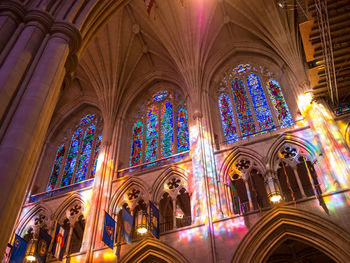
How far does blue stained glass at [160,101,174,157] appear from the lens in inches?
552

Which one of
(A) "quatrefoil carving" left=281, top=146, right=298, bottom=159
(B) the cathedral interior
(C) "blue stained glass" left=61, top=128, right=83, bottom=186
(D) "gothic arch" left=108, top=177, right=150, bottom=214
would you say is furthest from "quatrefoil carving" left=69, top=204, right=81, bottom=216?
(A) "quatrefoil carving" left=281, top=146, right=298, bottom=159

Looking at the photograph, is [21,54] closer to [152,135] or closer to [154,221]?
[154,221]

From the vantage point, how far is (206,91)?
1458 cm

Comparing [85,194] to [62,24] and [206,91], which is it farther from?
[62,24]

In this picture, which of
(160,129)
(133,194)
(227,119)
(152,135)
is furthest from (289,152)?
(152,135)

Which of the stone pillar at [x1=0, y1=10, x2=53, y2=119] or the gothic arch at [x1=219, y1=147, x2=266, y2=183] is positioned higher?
the gothic arch at [x1=219, y1=147, x2=266, y2=183]

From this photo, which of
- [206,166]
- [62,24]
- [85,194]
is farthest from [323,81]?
[85,194]

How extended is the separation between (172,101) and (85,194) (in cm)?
570

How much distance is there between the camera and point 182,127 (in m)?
14.6

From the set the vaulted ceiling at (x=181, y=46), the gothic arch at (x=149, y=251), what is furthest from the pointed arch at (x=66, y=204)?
the vaulted ceiling at (x=181, y=46)

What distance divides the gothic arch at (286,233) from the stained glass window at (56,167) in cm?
931

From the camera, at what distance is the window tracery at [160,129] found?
14117 millimetres

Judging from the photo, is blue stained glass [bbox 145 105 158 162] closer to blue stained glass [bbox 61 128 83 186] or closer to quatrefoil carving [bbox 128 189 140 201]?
quatrefoil carving [bbox 128 189 140 201]

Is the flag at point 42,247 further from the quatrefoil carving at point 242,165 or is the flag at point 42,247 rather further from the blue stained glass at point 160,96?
the blue stained glass at point 160,96
